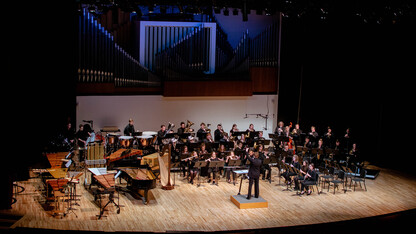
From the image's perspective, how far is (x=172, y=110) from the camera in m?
16.1

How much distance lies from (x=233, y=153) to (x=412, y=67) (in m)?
6.04

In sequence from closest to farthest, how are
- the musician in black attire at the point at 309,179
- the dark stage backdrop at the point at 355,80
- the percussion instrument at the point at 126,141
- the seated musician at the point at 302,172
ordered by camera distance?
the musician in black attire at the point at 309,179 → the seated musician at the point at 302,172 → the percussion instrument at the point at 126,141 → the dark stage backdrop at the point at 355,80

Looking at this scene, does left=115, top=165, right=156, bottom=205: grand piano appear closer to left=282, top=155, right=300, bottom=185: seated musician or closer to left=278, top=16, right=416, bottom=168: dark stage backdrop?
left=282, top=155, right=300, bottom=185: seated musician

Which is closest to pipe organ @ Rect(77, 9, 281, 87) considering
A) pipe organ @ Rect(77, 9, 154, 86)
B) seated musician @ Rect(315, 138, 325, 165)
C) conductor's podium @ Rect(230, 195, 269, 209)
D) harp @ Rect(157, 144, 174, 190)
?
pipe organ @ Rect(77, 9, 154, 86)

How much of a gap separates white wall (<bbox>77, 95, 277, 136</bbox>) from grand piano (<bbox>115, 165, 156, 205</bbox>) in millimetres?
4774

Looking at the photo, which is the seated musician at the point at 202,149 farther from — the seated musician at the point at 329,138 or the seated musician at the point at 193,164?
the seated musician at the point at 329,138

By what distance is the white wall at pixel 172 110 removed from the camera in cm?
1507

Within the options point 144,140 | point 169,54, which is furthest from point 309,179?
point 169,54

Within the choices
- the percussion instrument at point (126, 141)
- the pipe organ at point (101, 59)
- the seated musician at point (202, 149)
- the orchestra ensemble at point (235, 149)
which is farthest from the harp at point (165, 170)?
the pipe organ at point (101, 59)

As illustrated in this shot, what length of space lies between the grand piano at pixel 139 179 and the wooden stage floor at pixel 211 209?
233 millimetres

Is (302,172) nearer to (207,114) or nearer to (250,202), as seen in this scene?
(250,202)

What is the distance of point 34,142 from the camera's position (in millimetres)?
10430

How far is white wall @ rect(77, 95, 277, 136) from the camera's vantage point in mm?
15070

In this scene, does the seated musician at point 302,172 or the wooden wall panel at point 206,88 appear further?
the wooden wall panel at point 206,88
